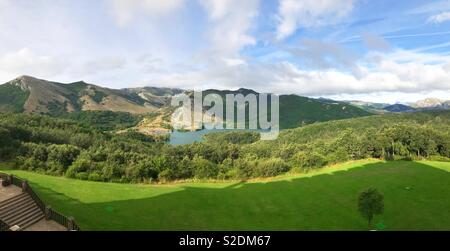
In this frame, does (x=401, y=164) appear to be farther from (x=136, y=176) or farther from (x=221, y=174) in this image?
(x=136, y=176)

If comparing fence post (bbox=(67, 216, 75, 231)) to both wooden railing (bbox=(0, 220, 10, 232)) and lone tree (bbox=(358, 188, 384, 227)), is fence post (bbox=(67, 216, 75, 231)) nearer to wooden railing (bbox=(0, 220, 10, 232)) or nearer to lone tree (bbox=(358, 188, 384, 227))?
wooden railing (bbox=(0, 220, 10, 232))

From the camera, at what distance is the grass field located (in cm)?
2811

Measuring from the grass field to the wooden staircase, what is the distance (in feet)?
9.46

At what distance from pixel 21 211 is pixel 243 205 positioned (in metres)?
20.2

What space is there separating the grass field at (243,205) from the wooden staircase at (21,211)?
113 inches

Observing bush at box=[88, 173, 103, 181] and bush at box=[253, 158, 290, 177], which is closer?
bush at box=[88, 173, 103, 181]

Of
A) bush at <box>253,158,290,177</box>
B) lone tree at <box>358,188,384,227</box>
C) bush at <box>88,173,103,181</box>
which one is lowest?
bush at <box>253,158,290,177</box>

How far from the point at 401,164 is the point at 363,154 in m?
23.7

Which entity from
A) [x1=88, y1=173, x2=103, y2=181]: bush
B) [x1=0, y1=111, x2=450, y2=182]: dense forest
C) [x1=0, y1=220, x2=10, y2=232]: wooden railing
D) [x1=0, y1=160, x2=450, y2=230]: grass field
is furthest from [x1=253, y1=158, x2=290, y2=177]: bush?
[x1=0, y1=220, x2=10, y2=232]: wooden railing

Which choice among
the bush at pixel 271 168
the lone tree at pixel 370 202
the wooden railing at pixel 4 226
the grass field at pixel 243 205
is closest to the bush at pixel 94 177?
the grass field at pixel 243 205

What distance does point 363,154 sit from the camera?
8906 cm

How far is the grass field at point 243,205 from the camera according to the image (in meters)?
28.1

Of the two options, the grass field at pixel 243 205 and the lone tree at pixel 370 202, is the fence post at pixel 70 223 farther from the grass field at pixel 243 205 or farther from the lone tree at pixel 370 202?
the lone tree at pixel 370 202

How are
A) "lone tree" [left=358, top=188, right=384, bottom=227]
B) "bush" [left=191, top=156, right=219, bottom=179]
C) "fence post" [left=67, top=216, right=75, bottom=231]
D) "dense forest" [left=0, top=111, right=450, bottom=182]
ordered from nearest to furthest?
"fence post" [left=67, top=216, right=75, bottom=231], "lone tree" [left=358, top=188, right=384, bottom=227], "dense forest" [left=0, top=111, right=450, bottom=182], "bush" [left=191, top=156, right=219, bottom=179]
